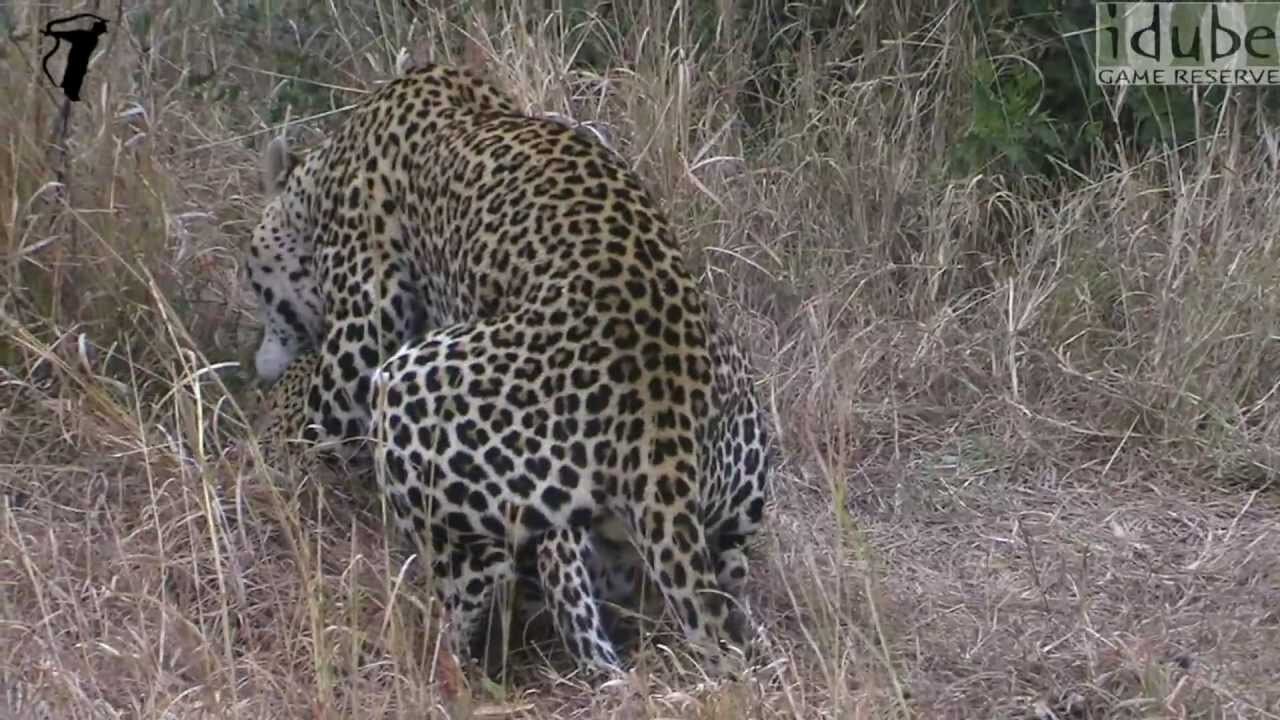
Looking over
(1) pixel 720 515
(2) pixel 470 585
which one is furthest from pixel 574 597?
(1) pixel 720 515

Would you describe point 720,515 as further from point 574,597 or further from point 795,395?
point 795,395

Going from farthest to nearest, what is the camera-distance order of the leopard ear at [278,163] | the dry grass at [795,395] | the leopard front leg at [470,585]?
the leopard ear at [278,163] < the leopard front leg at [470,585] < the dry grass at [795,395]

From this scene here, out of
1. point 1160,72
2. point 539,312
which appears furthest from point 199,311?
point 1160,72

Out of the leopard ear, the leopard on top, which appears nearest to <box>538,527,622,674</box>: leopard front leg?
the leopard on top

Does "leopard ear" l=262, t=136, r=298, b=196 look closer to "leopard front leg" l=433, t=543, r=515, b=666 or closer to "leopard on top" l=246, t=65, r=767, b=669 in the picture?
"leopard on top" l=246, t=65, r=767, b=669

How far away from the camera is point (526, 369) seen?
382cm

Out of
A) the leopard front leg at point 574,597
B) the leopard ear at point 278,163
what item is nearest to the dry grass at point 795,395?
the leopard front leg at point 574,597

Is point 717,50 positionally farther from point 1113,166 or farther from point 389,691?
point 389,691

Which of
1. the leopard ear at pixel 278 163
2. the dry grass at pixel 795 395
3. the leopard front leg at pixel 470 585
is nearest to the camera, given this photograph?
the dry grass at pixel 795 395

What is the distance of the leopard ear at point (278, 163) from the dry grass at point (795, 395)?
0.82ft

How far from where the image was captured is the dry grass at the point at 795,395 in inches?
144

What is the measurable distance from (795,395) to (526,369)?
113 cm

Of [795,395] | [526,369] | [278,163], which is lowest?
[795,395]

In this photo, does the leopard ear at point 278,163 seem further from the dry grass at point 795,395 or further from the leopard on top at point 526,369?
the leopard on top at point 526,369
